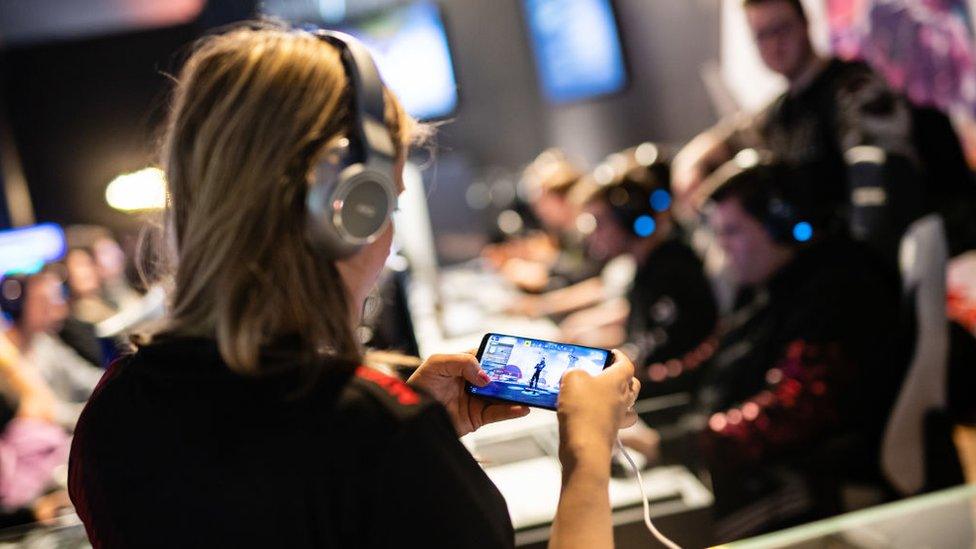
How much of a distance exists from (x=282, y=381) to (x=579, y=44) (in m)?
3.29

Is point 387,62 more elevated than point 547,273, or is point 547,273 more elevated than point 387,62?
point 387,62

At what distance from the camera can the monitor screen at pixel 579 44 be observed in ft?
11.6

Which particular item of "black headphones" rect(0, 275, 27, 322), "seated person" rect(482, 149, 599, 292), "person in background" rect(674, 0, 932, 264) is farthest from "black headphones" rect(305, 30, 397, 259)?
"seated person" rect(482, 149, 599, 292)

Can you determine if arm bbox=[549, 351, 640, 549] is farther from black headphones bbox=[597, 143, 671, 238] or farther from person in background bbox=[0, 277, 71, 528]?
black headphones bbox=[597, 143, 671, 238]

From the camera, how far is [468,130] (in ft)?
14.2

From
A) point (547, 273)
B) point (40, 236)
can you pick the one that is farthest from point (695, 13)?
point (40, 236)

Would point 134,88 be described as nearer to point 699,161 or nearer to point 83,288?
point 83,288

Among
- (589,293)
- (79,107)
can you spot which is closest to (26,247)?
(79,107)

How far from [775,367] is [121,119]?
2.73 m

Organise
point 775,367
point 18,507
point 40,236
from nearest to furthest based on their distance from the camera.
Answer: point 775,367
point 18,507
point 40,236

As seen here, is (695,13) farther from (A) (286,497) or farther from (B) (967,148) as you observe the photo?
(A) (286,497)

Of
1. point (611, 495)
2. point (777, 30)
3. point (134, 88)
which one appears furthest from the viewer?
point (134, 88)

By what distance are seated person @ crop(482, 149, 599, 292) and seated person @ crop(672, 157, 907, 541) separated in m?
2.14

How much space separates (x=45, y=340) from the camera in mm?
2584
